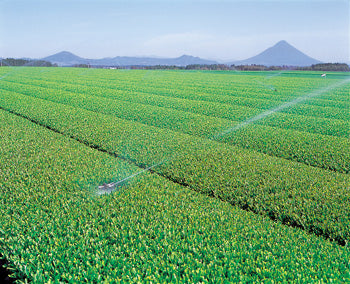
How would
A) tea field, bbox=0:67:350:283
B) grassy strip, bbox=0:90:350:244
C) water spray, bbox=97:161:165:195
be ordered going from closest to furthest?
tea field, bbox=0:67:350:283, grassy strip, bbox=0:90:350:244, water spray, bbox=97:161:165:195

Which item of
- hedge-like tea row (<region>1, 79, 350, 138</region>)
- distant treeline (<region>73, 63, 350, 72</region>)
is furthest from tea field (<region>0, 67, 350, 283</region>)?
distant treeline (<region>73, 63, 350, 72</region>)

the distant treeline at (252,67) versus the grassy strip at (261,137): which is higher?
the distant treeline at (252,67)

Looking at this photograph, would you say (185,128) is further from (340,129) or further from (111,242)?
(111,242)

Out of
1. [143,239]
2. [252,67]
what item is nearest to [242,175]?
[143,239]

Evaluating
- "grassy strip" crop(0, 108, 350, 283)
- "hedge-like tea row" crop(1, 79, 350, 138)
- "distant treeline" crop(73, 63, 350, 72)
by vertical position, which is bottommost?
"grassy strip" crop(0, 108, 350, 283)

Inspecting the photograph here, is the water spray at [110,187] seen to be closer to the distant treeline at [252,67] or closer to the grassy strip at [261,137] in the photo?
the grassy strip at [261,137]

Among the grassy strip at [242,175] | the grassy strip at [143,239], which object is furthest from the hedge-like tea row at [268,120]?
the grassy strip at [143,239]

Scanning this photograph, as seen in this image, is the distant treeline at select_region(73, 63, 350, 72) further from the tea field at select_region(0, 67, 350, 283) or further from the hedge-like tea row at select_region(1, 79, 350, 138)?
the tea field at select_region(0, 67, 350, 283)
